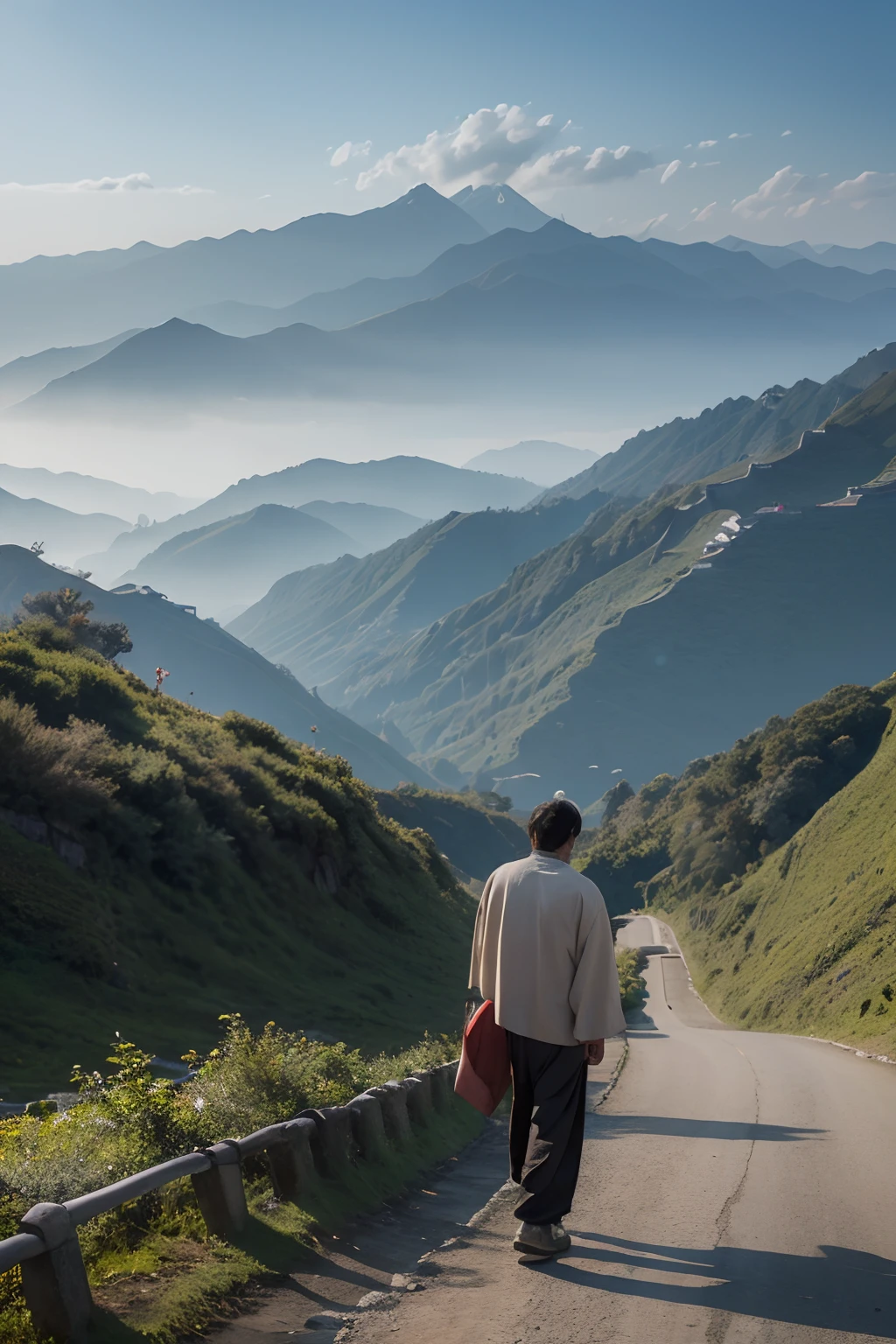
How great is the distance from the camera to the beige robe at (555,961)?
637cm

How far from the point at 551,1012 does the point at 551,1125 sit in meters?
0.59

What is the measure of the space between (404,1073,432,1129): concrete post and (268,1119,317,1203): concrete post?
105 inches

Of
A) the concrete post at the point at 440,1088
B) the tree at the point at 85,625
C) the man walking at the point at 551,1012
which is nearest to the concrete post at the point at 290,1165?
the man walking at the point at 551,1012

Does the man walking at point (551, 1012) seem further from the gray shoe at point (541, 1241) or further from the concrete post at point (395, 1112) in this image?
the concrete post at point (395, 1112)

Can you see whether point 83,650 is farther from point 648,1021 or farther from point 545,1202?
point 545,1202

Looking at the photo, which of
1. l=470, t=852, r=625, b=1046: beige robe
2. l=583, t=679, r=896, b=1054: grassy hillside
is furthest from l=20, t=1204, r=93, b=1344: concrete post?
l=583, t=679, r=896, b=1054: grassy hillside

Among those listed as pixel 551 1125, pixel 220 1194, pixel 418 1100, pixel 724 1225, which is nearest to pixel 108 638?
pixel 418 1100

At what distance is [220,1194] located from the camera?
6.48m

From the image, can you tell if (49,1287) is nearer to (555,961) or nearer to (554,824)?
(555,961)

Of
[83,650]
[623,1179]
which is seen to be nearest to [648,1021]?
[83,650]

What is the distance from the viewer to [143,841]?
2508 centimetres

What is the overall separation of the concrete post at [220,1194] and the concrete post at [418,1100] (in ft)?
12.1

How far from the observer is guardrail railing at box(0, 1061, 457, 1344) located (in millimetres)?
4914

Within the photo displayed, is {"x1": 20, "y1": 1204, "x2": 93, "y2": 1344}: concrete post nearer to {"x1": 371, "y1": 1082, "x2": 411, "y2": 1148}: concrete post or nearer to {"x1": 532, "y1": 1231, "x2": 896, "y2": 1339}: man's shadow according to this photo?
{"x1": 532, "y1": 1231, "x2": 896, "y2": 1339}: man's shadow
